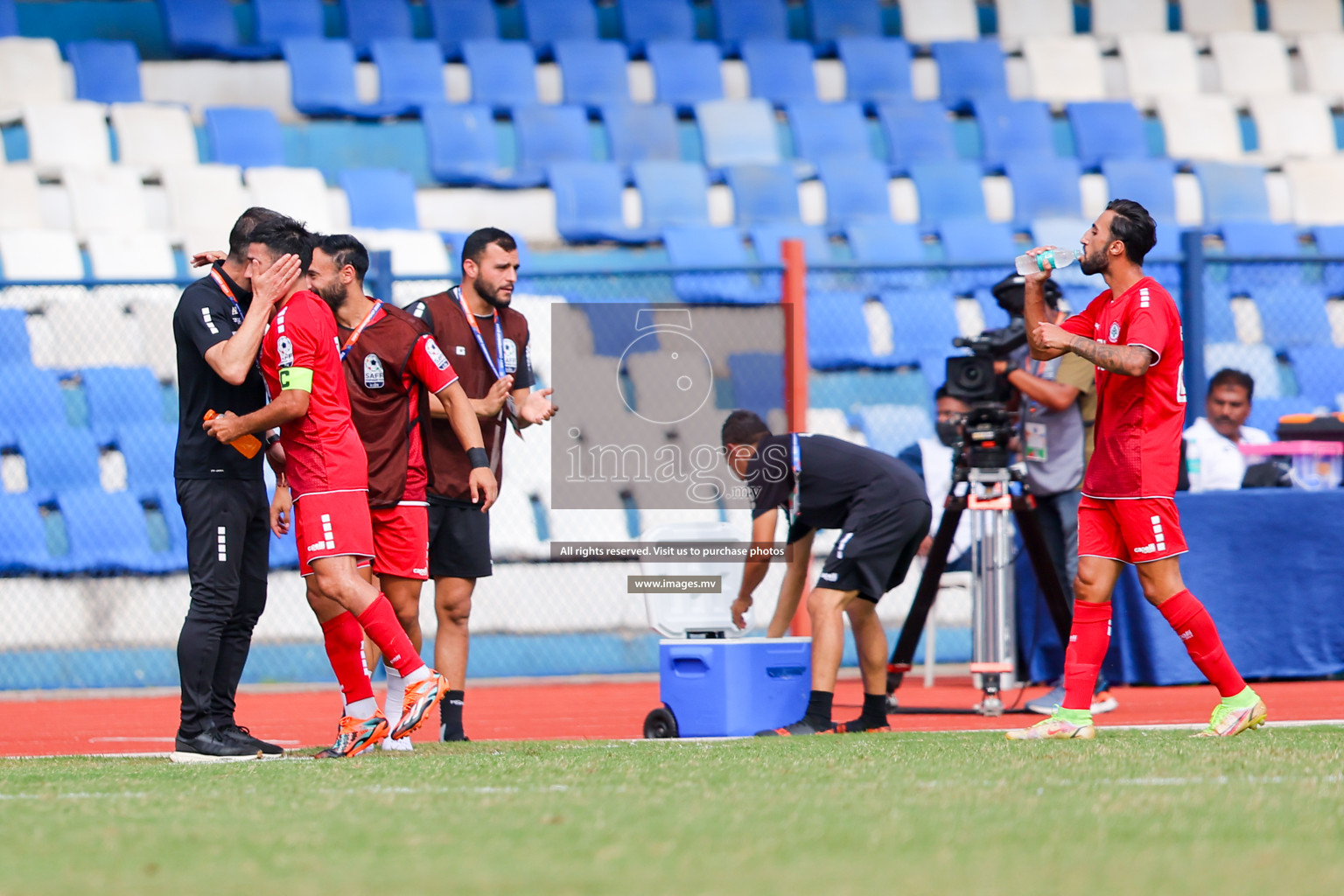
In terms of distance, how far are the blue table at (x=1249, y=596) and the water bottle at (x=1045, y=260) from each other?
3281 mm

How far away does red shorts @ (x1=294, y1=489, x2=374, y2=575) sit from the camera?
5828 millimetres

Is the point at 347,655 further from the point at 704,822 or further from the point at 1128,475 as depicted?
the point at 1128,475

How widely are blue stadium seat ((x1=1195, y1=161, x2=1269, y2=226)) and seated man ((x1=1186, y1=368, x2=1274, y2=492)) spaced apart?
594 cm

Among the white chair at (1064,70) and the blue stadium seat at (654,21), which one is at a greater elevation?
the blue stadium seat at (654,21)

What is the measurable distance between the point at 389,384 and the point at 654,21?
34.7 feet

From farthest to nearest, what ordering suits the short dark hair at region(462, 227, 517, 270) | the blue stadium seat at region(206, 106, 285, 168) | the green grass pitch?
the blue stadium seat at region(206, 106, 285, 168), the short dark hair at region(462, 227, 517, 270), the green grass pitch

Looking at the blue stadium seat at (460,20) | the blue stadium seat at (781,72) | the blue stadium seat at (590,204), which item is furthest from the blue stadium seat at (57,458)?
the blue stadium seat at (781,72)

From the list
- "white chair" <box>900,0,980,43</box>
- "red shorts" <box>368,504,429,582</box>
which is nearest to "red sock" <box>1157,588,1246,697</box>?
"red shorts" <box>368,504,429,582</box>

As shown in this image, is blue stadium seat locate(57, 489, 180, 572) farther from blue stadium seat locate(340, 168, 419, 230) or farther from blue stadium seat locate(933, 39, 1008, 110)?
blue stadium seat locate(933, 39, 1008, 110)

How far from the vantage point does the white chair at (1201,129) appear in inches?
650

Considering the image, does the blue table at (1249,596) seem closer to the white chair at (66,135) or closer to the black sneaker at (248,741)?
the black sneaker at (248,741)

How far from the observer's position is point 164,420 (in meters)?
10.9

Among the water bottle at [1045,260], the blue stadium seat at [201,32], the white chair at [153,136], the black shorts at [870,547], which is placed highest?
the blue stadium seat at [201,32]

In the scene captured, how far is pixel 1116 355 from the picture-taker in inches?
235
